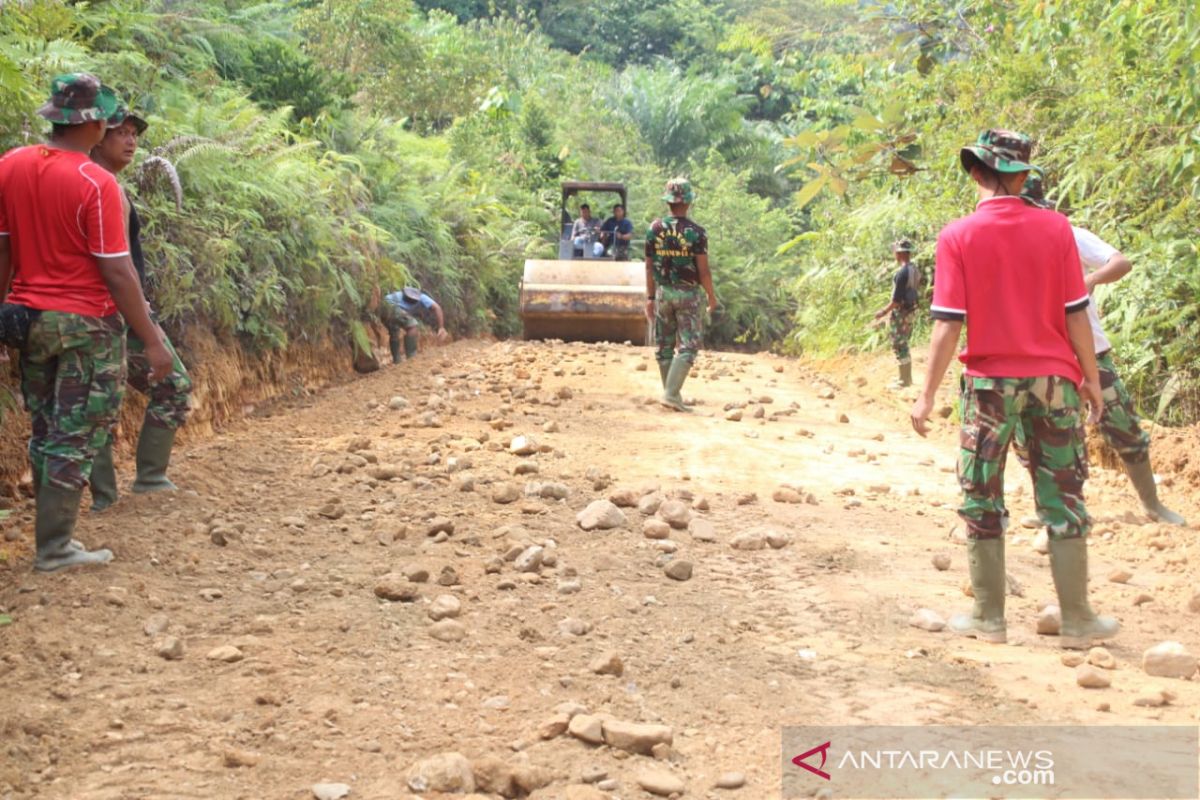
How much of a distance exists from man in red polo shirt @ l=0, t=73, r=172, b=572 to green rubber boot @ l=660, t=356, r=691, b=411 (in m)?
5.96

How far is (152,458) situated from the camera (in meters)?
6.24

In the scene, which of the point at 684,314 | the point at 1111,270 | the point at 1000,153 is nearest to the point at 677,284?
the point at 684,314

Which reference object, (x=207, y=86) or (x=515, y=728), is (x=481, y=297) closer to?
(x=207, y=86)

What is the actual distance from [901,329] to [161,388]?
871 centimetres

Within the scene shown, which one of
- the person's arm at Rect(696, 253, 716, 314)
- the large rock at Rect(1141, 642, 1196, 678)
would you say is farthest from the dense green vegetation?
the large rock at Rect(1141, 642, 1196, 678)

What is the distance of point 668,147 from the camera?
117 feet

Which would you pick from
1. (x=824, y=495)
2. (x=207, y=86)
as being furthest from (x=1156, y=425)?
(x=207, y=86)

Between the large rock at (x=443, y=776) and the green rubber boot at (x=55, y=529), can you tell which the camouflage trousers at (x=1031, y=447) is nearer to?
the large rock at (x=443, y=776)

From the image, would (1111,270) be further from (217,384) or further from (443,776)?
(217,384)

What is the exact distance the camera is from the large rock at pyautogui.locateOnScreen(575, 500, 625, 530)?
5984 mm

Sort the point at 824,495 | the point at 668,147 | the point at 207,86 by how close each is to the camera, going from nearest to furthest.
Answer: the point at 824,495, the point at 207,86, the point at 668,147

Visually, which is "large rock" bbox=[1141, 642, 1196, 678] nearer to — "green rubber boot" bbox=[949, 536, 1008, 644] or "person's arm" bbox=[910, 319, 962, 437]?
"green rubber boot" bbox=[949, 536, 1008, 644]

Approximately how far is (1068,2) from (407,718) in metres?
7.67

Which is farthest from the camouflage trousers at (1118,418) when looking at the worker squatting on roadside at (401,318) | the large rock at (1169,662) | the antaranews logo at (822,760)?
the worker squatting on roadside at (401,318)
